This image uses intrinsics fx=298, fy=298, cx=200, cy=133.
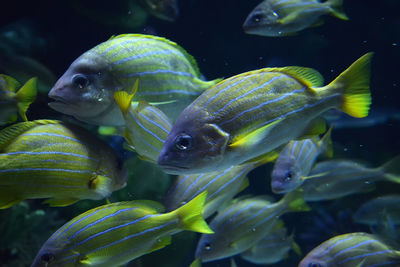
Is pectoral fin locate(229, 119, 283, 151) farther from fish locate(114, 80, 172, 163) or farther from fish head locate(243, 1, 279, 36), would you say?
fish head locate(243, 1, 279, 36)

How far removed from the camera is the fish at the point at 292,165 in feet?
10.1

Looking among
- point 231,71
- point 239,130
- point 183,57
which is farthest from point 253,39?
point 239,130

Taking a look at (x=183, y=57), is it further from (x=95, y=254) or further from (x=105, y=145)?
(x=95, y=254)

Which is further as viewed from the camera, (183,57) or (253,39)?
(253,39)

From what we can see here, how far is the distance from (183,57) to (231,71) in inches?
137

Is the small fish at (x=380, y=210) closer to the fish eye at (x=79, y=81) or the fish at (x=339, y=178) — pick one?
the fish at (x=339, y=178)

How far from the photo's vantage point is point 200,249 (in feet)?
10.5

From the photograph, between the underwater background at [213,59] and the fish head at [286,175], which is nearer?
the fish head at [286,175]

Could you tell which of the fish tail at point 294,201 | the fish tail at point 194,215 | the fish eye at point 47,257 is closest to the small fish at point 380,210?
the fish tail at point 294,201

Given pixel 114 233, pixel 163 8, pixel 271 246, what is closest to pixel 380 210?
pixel 271 246

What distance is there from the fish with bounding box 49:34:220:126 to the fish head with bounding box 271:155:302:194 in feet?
4.01

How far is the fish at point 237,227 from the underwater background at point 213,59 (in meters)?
0.72

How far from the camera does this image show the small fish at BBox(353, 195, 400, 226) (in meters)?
4.10

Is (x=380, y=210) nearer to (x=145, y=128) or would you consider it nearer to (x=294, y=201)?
(x=294, y=201)
